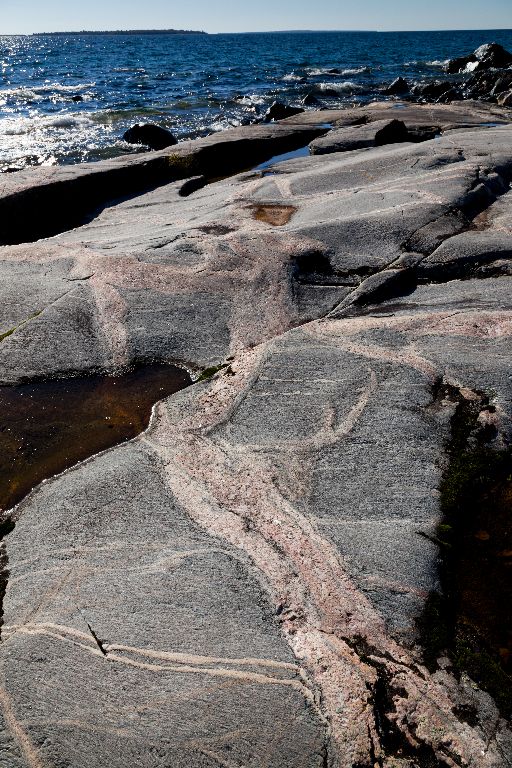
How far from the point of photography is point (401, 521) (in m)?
2.94

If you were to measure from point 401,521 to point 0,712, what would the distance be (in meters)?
1.86

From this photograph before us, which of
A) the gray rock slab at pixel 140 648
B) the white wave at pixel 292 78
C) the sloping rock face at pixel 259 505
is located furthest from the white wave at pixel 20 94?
the gray rock slab at pixel 140 648

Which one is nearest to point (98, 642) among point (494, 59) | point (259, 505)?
point (259, 505)

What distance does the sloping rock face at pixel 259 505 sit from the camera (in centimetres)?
215

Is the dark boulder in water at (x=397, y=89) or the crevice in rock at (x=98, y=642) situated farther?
the dark boulder in water at (x=397, y=89)

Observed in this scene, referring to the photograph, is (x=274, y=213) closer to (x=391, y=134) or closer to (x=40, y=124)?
(x=391, y=134)

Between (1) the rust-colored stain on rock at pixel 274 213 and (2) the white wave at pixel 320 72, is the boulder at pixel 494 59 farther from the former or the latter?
(1) the rust-colored stain on rock at pixel 274 213

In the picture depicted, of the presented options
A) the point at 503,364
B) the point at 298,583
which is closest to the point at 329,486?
the point at 298,583

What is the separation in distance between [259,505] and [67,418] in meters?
1.61

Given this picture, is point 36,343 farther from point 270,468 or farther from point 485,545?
point 485,545

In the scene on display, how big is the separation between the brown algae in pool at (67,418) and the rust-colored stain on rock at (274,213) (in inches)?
110

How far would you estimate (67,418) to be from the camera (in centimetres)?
400

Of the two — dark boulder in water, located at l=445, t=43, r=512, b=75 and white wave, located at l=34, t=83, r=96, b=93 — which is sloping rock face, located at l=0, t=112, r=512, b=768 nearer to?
white wave, located at l=34, t=83, r=96, b=93

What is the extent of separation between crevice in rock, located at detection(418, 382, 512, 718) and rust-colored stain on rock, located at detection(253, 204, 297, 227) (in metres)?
3.48
